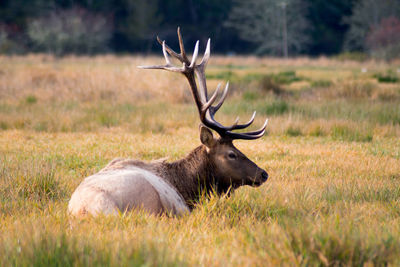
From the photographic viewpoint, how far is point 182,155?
8641 mm

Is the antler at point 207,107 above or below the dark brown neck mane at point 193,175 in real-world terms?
above

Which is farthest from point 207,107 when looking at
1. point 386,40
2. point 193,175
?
point 386,40

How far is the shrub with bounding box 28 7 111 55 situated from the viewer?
169ft

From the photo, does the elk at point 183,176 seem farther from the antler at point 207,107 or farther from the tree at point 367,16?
the tree at point 367,16

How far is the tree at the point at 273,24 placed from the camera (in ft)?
196

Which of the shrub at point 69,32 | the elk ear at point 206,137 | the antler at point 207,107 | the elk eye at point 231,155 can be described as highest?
the shrub at point 69,32

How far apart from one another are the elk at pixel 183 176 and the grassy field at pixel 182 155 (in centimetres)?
20

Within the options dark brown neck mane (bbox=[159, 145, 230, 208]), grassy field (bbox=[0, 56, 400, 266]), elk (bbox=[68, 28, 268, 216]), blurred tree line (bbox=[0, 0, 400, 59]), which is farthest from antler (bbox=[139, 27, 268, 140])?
blurred tree line (bbox=[0, 0, 400, 59])

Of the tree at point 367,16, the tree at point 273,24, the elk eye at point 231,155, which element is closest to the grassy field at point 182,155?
the elk eye at point 231,155

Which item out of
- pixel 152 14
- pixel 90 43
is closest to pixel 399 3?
pixel 152 14

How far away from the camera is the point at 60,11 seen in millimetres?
56594

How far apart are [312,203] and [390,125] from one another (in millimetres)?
6680

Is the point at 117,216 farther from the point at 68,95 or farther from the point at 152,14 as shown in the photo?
the point at 152,14

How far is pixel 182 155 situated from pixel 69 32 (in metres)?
47.3
